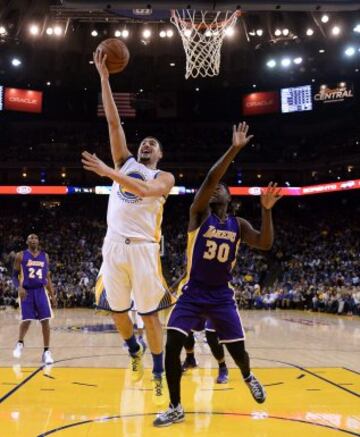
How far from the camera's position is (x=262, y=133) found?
3425 cm

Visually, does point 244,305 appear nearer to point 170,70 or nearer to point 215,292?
point 170,70

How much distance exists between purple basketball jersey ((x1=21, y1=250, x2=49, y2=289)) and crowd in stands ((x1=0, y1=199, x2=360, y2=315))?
13579 millimetres

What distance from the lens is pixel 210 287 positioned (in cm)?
460

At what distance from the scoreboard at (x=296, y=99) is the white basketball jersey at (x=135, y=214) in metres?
26.4

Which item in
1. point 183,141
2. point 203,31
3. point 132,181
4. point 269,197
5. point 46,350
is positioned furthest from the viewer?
point 183,141

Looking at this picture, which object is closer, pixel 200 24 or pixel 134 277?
pixel 134 277

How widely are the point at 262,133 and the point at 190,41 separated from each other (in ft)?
76.2

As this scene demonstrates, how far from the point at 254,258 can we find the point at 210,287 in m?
23.4

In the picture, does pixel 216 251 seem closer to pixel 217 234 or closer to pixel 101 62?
pixel 217 234

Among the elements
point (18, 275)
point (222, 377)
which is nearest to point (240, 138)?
point (222, 377)

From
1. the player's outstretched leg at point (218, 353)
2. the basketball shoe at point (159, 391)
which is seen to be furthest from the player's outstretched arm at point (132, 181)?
the player's outstretched leg at point (218, 353)

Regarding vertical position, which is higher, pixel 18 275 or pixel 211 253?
pixel 211 253

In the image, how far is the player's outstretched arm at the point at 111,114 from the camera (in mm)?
4863

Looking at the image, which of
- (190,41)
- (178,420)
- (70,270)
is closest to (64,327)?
(190,41)
